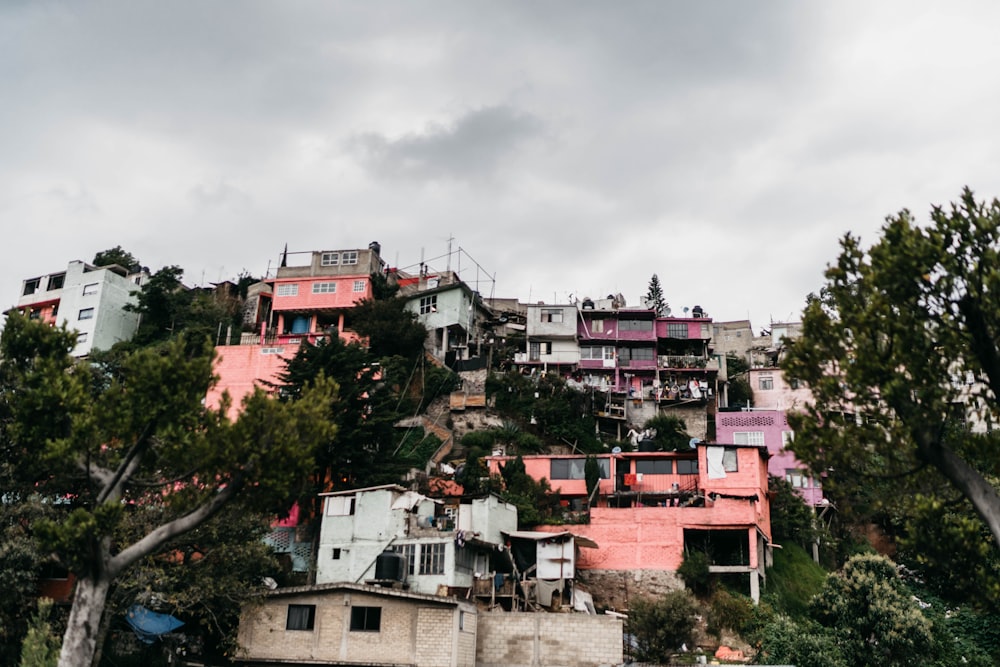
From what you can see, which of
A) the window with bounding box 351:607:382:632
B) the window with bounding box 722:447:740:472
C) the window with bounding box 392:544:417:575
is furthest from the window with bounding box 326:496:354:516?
the window with bounding box 722:447:740:472

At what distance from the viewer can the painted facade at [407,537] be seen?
33562 mm

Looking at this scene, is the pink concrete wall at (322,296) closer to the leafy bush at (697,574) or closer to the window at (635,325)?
the window at (635,325)

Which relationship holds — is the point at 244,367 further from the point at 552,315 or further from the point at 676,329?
the point at 676,329

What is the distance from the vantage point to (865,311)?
1550 centimetres

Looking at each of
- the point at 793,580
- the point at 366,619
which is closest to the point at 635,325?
the point at 793,580

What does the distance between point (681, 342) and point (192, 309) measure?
107 feet

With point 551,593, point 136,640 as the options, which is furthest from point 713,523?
point 136,640

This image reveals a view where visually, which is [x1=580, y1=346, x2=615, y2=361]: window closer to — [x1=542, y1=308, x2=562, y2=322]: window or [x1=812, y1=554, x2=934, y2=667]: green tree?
[x1=542, y1=308, x2=562, y2=322]: window

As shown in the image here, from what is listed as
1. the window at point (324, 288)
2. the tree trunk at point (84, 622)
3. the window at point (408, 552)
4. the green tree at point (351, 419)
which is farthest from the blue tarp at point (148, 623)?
the window at point (324, 288)

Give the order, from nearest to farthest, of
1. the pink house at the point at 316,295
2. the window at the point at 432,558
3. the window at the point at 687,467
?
the window at the point at 432,558, the window at the point at 687,467, the pink house at the point at 316,295

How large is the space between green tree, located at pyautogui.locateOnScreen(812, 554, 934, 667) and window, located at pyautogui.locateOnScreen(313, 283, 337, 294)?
35.4 metres

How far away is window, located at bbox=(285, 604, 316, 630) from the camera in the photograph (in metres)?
31.6

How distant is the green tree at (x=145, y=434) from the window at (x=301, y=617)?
12.0 meters

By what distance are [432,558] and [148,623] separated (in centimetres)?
1007
